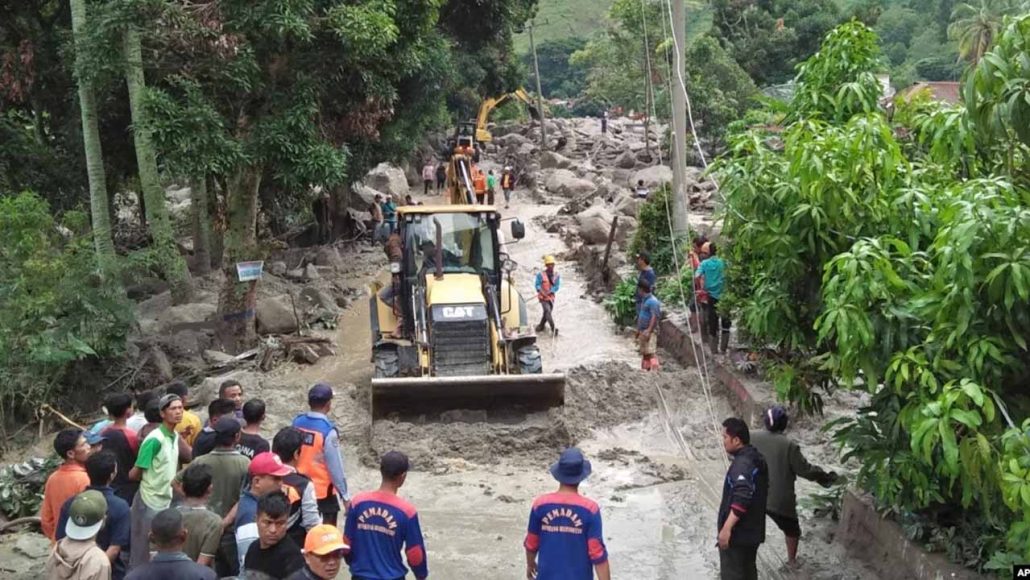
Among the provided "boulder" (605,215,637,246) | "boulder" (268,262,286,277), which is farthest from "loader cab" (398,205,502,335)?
"boulder" (605,215,637,246)

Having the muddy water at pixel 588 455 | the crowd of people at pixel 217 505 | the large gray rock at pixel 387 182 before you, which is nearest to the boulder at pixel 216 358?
the muddy water at pixel 588 455

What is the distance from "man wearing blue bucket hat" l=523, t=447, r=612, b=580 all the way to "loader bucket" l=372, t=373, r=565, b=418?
214 inches

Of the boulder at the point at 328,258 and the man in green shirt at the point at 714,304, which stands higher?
the man in green shirt at the point at 714,304

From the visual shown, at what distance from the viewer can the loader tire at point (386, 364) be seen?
453 inches

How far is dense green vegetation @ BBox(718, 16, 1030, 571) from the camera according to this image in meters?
5.07

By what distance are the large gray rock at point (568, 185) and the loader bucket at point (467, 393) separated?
73.3 ft

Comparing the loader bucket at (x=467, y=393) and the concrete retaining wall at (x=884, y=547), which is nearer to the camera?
the concrete retaining wall at (x=884, y=547)

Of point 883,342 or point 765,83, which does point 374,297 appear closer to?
point 883,342

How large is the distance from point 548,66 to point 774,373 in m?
87.9

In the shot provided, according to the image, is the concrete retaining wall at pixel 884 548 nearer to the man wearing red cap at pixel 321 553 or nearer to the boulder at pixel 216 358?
the man wearing red cap at pixel 321 553

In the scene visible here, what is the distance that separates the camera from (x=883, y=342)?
5750mm

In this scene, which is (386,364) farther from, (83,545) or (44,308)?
(83,545)

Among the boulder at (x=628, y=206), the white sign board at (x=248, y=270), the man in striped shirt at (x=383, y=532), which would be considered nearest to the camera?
the man in striped shirt at (x=383, y=532)

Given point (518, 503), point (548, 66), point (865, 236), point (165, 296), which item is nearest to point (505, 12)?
point (165, 296)
